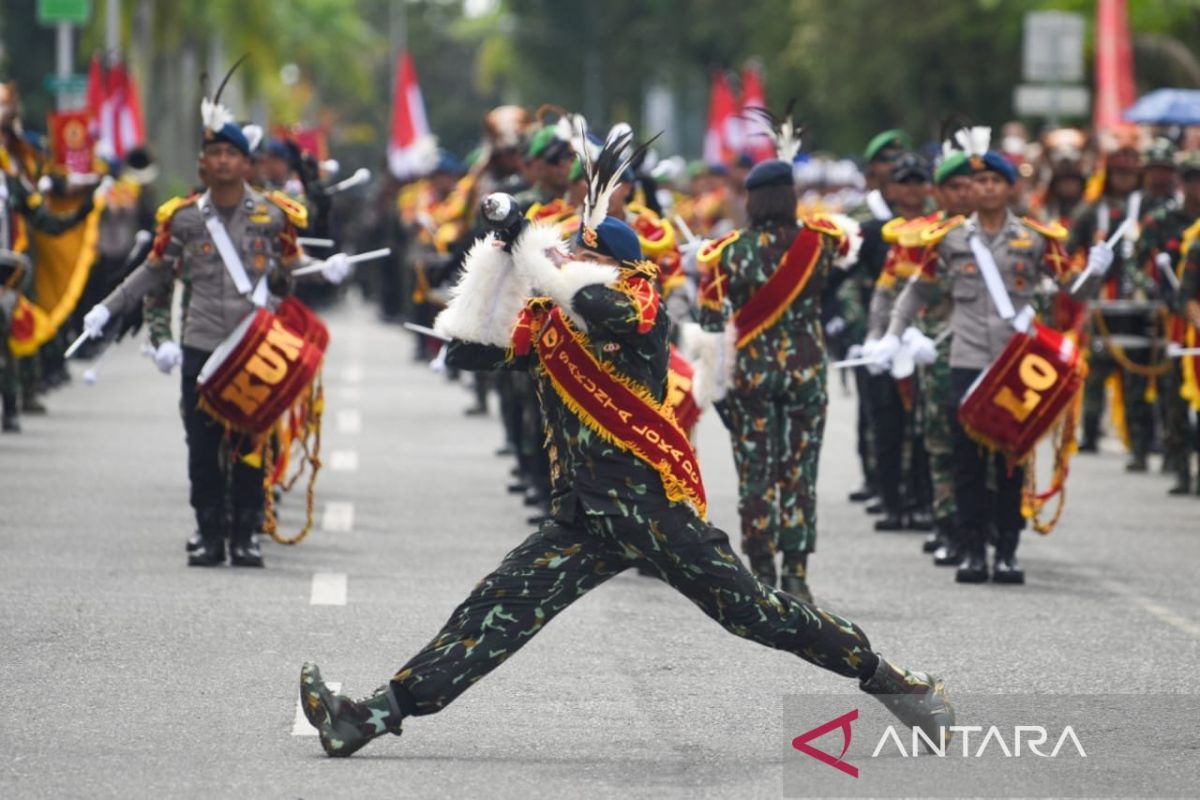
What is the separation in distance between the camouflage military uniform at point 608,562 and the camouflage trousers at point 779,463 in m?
3.23

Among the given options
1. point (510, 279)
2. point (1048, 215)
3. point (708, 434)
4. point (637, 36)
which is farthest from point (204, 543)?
point (637, 36)

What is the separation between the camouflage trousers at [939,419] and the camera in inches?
487

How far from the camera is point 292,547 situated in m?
13.3

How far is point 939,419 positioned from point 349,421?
9.35 metres

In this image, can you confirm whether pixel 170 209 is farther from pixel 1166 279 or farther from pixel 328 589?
pixel 1166 279

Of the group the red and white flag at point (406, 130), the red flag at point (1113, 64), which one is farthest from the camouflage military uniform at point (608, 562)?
the red and white flag at point (406, 130)

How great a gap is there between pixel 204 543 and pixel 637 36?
6768 cm

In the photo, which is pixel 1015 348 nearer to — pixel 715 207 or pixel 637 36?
pixel 715 207

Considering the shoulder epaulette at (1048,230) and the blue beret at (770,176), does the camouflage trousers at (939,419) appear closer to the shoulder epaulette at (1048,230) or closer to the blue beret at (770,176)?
the shoulder epaulette at (1048,230)

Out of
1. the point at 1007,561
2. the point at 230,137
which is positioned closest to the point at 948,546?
the point at 1007,561

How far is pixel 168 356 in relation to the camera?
39.1ft

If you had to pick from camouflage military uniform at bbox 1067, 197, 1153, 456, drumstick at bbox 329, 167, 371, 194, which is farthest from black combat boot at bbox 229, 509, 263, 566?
camouflage military uniform at bbox 1067, 197, 1153, 456

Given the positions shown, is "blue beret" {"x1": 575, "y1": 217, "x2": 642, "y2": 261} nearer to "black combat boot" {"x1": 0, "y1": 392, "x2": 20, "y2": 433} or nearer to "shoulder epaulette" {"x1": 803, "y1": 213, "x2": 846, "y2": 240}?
"shoulder epaulette" {"x1": 803, "y1": 213, "x2": 846, "y2": 240}

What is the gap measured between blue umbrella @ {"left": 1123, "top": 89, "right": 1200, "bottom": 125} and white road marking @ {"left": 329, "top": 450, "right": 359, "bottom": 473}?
924 cm
